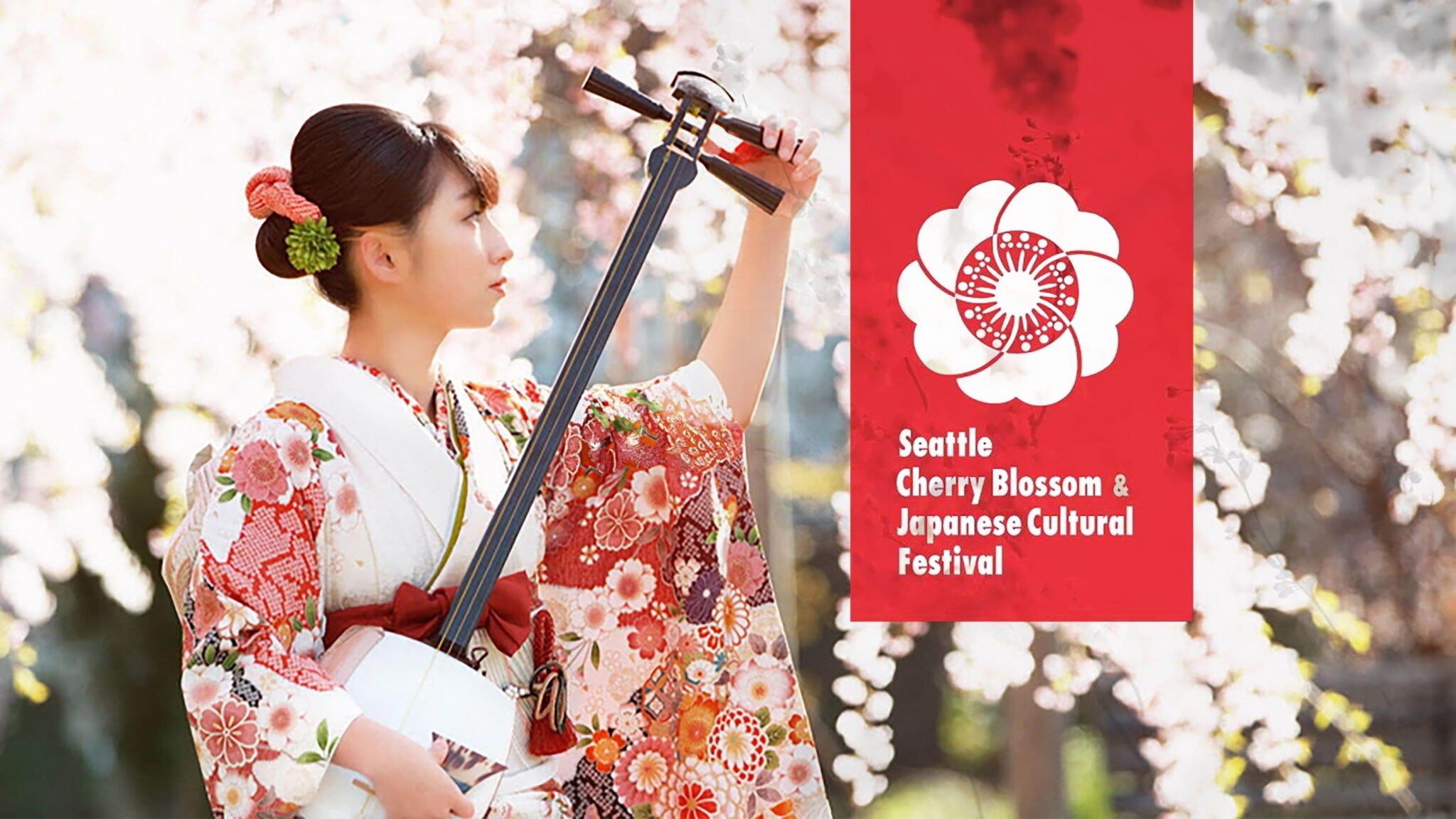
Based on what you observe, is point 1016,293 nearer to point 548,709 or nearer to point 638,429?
point 638,429

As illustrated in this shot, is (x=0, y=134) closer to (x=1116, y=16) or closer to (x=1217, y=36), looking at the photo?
(x=1116, y=16)

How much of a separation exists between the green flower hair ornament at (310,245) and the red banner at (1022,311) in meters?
0.91

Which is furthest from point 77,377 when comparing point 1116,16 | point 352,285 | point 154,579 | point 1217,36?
point 1217,36

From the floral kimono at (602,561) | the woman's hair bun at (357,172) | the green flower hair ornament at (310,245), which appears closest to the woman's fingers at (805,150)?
the floral kimono at (602,561)

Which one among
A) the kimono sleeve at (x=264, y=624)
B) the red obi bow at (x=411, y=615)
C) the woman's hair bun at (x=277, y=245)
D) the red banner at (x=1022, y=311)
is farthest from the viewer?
the red banner at (x=1022, y=311)

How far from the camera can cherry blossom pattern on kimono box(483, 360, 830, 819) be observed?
1771 mm

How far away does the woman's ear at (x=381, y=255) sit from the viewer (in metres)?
1.58

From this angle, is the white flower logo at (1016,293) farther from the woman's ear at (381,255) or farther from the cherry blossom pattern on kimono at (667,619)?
the woman's ear at (381,255)

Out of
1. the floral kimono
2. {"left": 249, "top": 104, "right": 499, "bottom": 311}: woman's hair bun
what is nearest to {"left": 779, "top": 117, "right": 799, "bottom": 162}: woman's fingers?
the floral kimono

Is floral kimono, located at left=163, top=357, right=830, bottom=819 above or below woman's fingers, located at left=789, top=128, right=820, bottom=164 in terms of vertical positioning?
below

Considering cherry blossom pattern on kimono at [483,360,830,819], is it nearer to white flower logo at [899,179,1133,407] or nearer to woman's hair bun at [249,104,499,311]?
woman's hair bun at [249,104,499,311]

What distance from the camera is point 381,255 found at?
1588mm

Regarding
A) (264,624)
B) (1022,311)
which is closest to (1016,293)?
(1022,311)

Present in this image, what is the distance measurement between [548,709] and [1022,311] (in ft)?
3.41
